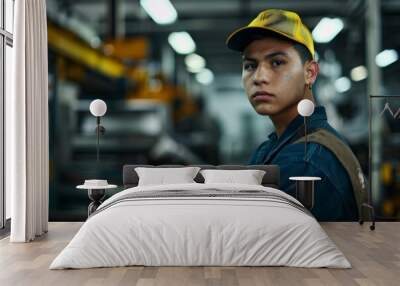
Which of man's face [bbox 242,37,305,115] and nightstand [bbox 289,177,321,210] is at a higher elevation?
man's face [bbox 242,37,305,115]

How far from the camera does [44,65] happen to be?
20.3 ft

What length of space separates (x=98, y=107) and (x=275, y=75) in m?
2.17

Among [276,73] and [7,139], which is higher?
[276,73]

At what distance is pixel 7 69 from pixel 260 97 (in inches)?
119

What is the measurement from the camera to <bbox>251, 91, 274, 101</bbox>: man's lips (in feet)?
22.9

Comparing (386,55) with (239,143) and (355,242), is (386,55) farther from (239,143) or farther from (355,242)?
(355,242)

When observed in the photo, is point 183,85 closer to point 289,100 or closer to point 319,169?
point 289,100

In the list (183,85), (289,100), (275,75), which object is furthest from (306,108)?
(183,85)

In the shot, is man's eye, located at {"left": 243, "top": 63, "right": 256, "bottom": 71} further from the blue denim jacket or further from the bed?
the bed

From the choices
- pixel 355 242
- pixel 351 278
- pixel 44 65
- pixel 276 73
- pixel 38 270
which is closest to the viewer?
pixel 351 278

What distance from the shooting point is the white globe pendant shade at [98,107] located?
664cm

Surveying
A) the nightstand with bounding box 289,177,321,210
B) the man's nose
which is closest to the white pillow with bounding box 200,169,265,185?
the nightstand with bounding box 289,177,321,210

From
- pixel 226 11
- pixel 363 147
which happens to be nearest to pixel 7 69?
pixel 226 11

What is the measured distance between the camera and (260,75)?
7.00 metres
